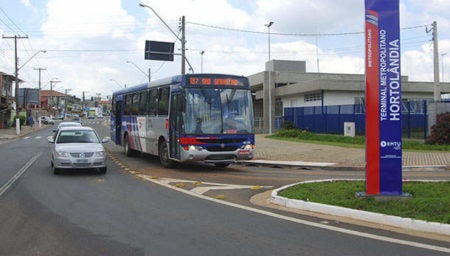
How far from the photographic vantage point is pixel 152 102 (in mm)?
18859

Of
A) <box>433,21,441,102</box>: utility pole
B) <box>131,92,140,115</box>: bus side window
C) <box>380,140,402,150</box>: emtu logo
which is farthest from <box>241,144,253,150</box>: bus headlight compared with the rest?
<box>433,21,441,102</box>: utility pole

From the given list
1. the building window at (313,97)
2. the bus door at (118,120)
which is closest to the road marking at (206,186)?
the bus door at (118,120)

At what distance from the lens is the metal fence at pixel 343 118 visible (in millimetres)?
27547

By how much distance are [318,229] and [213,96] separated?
8912 millimetres

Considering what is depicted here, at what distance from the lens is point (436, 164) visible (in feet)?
56.5

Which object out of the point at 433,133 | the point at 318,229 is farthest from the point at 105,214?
the point at 433,133

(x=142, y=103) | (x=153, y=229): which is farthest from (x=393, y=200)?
(x=142, y=103)

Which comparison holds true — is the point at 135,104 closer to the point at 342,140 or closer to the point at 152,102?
the point at 152,102

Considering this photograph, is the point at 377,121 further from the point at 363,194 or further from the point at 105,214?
the point at 105,214

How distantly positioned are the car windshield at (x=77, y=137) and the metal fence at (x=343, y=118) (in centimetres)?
1687

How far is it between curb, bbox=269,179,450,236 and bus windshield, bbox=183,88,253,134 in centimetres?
590

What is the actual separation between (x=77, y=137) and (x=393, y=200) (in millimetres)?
11061

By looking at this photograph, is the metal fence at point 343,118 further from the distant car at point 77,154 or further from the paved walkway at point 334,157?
the distant car at point 77,154

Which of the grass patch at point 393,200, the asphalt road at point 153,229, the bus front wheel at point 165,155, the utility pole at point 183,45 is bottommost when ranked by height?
the asphalt road at point 153,229
